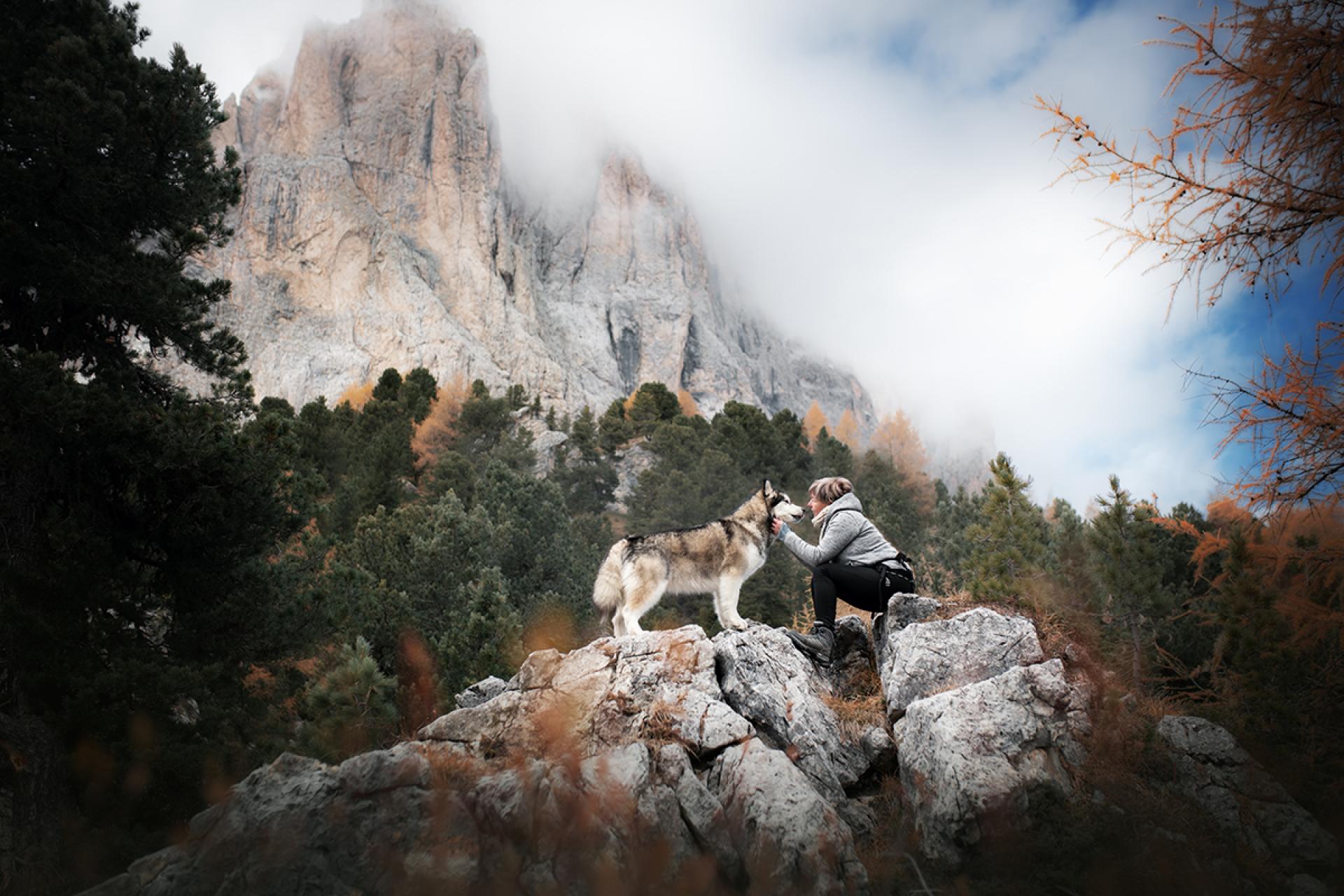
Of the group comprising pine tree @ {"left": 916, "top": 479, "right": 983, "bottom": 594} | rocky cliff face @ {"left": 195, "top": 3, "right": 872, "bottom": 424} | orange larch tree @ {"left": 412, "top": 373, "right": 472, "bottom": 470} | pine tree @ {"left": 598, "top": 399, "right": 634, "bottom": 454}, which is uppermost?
rocky cliff face @ {"left": 195, "top": 3, "right": 872, "bottom": 424}

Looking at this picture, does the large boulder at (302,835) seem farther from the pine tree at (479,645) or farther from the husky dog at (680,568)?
the pine tree at (479,645)

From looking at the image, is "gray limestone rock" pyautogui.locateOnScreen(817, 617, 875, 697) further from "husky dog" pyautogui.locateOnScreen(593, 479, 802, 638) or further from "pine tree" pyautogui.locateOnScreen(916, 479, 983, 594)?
"pine tree" pyautogui.locateOnScreen(916, 479, 983, 594)

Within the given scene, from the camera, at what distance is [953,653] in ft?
22.7

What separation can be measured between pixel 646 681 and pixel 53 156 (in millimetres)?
9470

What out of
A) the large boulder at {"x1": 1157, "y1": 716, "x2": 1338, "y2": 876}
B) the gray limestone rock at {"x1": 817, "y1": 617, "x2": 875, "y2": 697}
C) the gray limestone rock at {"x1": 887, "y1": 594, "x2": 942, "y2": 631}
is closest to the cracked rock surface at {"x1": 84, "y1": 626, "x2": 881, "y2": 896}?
the gray limestone rock at {"x1": 817, "y1": 617, "x2": 875, "y2": 697}

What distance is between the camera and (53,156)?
343 inches

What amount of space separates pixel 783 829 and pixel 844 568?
127 inches

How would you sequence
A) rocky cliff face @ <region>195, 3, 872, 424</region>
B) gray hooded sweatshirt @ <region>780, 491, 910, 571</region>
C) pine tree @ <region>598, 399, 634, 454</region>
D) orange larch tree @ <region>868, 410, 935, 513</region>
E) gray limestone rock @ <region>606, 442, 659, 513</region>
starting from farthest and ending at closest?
rocky cliff face @ <region>195, 3, 872, 424</region>
orange larch tree @ <region>868, 410, 935, 513</region>
pine tree @ <region>598, 399, 634, 454</region>
gray limestone rock @ <region>606, 442, 659, 513</region>
gray hooded sweatshirt @ <region>780, 491, 910, 571</region>

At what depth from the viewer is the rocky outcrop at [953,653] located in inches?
267

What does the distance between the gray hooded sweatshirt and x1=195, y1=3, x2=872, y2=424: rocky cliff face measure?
75.7m

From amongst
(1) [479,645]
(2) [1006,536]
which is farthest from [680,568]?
(2) [1006,536]

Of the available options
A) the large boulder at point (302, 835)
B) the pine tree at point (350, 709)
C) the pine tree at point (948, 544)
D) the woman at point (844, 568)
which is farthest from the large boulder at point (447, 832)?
the pine tree at point (948, 544)

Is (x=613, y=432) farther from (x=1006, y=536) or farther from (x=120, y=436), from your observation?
(x=120, y=436)

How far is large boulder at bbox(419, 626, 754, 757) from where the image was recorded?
6.39 meters
